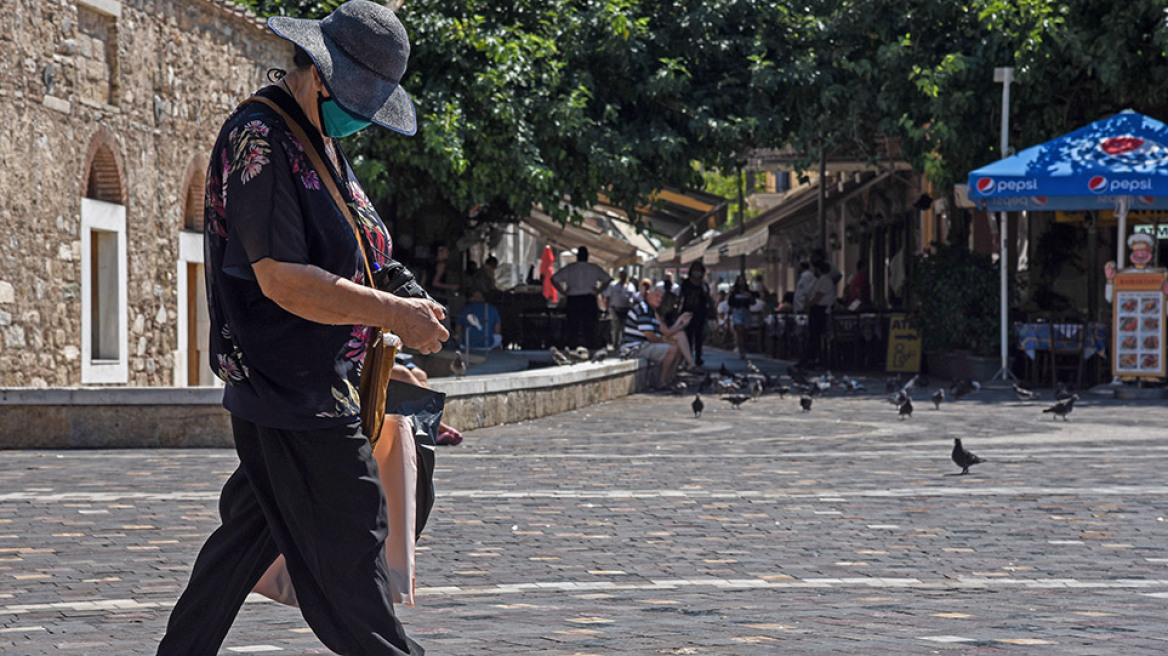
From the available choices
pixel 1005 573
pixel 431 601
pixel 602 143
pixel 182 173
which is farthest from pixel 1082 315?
pixel 431 601

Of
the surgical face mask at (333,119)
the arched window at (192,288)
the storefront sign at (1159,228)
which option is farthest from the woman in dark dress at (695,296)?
the surgical face mask at (333,119)

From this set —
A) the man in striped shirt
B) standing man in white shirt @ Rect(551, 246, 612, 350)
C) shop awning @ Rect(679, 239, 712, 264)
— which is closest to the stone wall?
the man in striped shirt

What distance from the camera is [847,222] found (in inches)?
1681

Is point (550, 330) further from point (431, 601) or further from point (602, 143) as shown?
point (431, 601)

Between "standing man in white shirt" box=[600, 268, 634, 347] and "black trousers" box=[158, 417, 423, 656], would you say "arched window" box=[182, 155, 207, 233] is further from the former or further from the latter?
"black trousers" box=[158, 417, 423, 656]

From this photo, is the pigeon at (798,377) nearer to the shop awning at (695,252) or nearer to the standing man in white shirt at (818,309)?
the standing man in white shirt at (818,309)

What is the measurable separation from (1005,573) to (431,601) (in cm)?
224

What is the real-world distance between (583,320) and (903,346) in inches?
280

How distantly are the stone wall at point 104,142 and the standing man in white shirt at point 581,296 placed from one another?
10291mm

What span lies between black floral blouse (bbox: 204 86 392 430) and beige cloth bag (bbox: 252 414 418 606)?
24 cm

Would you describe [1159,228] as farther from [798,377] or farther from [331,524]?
[331,524]

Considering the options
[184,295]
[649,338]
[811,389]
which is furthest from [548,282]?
[184,295]

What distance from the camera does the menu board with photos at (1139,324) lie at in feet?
63.5

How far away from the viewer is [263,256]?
3.67 m
